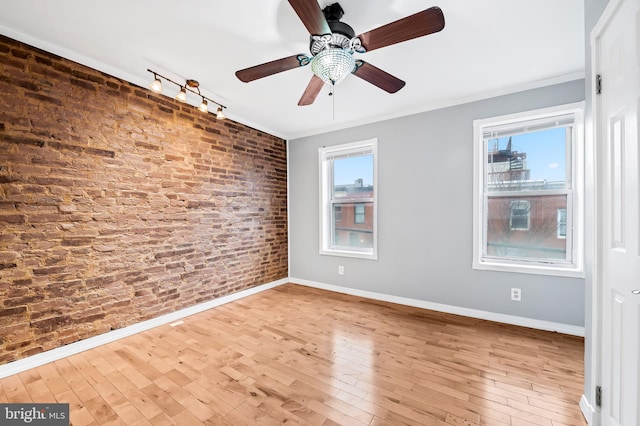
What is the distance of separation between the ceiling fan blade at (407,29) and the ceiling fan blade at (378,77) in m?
0.23

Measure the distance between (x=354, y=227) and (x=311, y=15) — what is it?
2.94m

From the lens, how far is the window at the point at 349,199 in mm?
3732

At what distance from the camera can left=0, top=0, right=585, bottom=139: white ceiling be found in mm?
1699

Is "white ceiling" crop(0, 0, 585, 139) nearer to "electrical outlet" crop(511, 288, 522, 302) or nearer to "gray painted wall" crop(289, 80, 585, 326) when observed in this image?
"gray painted wall" crop(289, 80, 585, 326)

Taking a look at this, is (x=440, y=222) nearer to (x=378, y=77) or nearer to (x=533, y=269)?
(x=533, y=269)

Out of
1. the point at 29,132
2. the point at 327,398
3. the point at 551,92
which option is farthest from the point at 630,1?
the point at 29,132

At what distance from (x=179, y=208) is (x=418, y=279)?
9.92ft

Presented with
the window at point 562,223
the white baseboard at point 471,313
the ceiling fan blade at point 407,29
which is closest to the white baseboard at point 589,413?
the white baseboard at point 471,313

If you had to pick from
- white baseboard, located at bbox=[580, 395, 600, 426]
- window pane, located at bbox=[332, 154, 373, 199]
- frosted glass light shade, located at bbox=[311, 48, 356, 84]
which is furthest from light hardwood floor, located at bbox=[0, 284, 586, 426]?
frosted glass light shade, located at bbox=[311, 48, 356, 84]

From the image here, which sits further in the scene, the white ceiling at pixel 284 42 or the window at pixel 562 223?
the window at pixel 562 223

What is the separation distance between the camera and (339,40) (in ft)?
5.49

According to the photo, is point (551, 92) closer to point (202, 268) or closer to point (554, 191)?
point (554, 191)

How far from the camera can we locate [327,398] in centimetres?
168

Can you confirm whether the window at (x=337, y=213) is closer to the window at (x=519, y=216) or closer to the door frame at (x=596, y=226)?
the window at (x=519, y=216)
